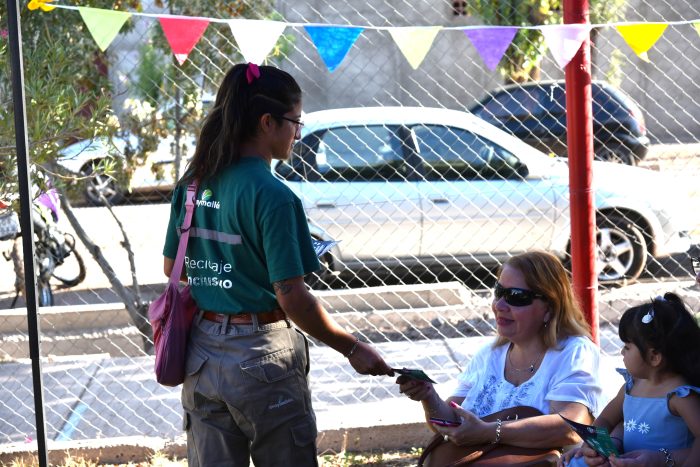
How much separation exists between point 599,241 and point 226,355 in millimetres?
5925

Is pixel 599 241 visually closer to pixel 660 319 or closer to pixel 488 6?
pixel 660 319

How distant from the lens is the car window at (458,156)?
8.13 m

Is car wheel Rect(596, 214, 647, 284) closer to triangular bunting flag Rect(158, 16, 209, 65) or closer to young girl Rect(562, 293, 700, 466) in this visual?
triangular bunting flag Rect(158, 16, 209, 65)

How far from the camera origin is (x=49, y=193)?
15.5 feet

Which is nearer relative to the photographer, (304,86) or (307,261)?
(307,261)

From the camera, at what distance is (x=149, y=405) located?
218 inches

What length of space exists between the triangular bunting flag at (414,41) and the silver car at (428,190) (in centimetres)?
344

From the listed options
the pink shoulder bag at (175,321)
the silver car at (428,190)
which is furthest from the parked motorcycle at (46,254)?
the pink shoulder bag at (175,321)

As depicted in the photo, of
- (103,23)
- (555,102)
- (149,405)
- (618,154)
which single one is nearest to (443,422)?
(103,23)

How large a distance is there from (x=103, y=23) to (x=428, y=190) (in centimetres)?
412

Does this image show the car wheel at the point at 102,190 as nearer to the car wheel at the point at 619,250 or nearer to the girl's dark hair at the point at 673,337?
the car wheel at the point at 619,250

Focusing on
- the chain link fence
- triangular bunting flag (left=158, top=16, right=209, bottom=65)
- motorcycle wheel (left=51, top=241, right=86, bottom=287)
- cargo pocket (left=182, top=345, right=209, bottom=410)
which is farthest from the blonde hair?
motorcycle wheel (left=51, top=241, right=86, bottom=287)

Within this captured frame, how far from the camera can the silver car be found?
8039mm

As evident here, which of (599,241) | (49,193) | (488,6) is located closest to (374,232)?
(599,241)
